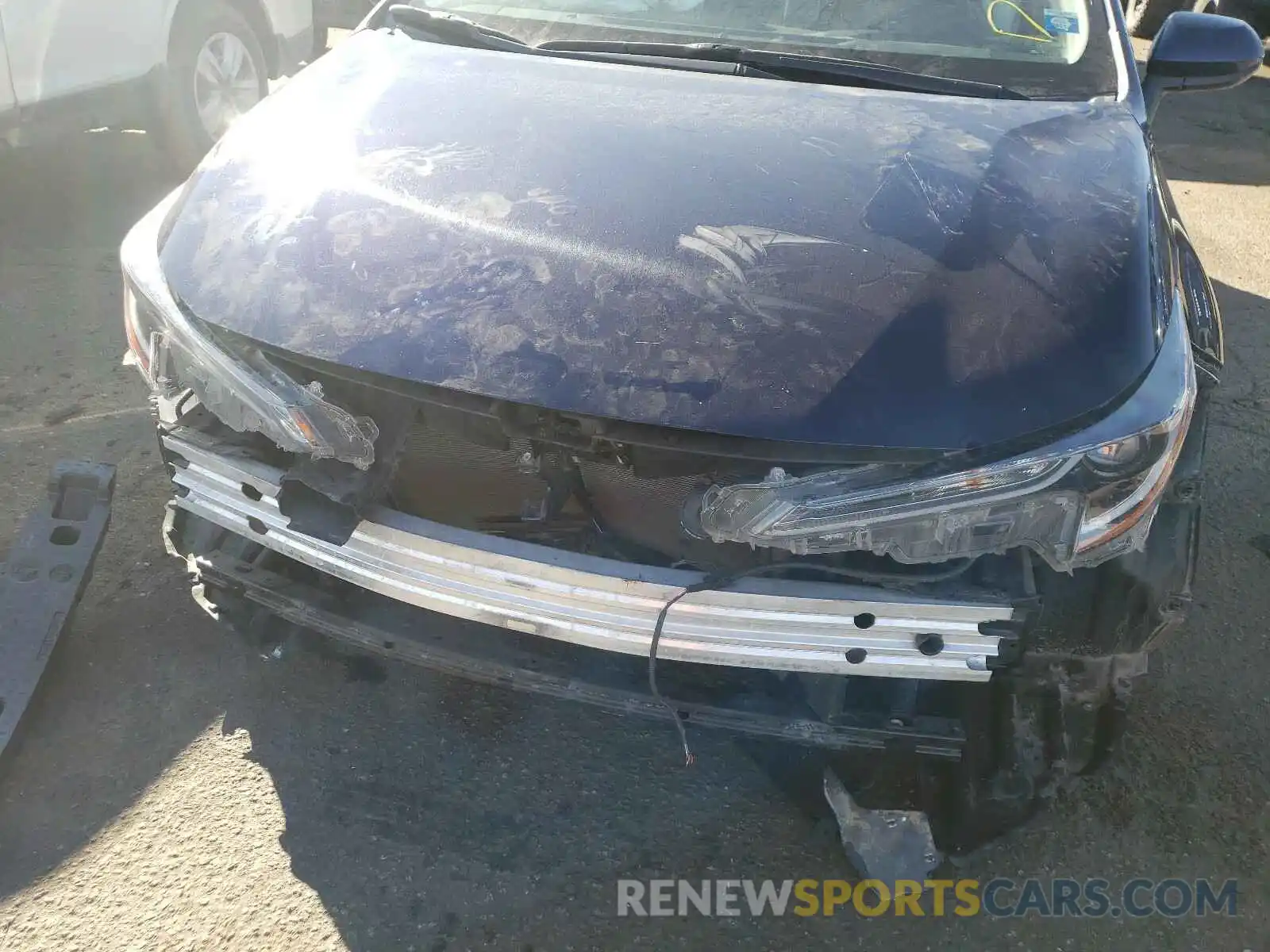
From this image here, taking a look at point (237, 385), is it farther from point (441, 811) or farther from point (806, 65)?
point (806, 65)

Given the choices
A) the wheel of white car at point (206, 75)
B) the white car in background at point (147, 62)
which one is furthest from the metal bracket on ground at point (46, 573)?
the wheel of white car at point (206, 75)

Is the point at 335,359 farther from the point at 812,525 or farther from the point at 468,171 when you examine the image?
the point at 812,525

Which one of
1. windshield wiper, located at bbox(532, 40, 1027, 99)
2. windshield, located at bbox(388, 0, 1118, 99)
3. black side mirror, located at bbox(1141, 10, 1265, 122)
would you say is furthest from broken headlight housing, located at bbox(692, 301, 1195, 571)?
black side mirror, located at bbox(1141, 10, 1265, 122)

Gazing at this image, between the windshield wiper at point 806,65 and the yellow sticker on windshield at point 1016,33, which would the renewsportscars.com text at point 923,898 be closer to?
the windshield wiper at point 806,65

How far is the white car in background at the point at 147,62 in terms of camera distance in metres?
4.10

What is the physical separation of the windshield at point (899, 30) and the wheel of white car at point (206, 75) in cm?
297

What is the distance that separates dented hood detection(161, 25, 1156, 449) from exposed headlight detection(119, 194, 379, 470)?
2.3 inches

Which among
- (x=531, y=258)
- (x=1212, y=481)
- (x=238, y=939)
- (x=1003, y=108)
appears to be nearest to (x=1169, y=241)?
(x=1003, y=108)

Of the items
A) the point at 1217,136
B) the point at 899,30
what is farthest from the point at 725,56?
the point at 1217,136

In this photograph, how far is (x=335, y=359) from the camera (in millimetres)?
1692

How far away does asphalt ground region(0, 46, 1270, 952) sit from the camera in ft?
6.31

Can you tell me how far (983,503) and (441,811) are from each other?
129cm

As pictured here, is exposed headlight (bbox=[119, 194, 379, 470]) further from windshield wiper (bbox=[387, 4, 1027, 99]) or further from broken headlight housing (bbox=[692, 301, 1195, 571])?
windshield wiper (bbox=[387, 4, 1027, 99])

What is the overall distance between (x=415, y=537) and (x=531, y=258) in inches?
20.7
